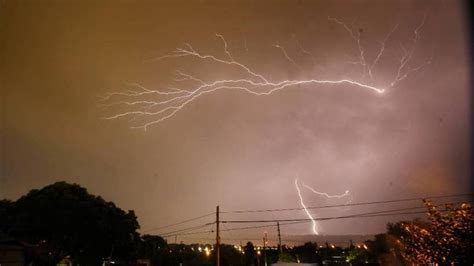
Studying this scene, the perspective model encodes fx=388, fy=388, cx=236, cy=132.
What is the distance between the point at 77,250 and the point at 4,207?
20.2ft

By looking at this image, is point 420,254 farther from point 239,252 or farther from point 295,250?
point 295,250

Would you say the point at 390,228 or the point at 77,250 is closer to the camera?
the point at 77,250

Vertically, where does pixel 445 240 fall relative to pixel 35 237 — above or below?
below

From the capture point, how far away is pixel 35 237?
2545 cm

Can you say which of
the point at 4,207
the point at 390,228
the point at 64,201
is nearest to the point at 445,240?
the point at 64,201

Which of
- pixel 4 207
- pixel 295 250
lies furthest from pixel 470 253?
pixel 295 250

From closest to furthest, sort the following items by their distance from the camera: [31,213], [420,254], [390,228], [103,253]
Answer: [420,254] → [31,213] → [103,253] → [390,228]

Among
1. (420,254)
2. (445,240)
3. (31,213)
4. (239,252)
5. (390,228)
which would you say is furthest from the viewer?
(239,252)

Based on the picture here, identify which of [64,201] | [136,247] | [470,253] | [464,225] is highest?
A: [64,201]

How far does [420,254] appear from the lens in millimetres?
14500

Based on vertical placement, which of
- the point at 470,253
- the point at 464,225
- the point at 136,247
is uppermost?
the point at 136,247

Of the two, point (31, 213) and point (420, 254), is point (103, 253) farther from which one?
point (420, 254)

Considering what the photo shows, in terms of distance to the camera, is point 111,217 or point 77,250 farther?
point 111,217

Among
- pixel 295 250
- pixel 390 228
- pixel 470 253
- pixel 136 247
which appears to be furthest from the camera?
pixel 295 250
